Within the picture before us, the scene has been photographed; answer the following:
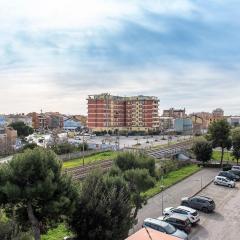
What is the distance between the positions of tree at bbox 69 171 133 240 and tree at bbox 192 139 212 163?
37.8 m

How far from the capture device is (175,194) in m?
38.2

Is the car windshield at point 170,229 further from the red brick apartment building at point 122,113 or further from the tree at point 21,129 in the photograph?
the red brick apartment building at point 122,113

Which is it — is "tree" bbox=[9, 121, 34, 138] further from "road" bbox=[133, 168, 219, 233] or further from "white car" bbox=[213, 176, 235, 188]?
"white car" bbox=[213, 176, 235, 188]

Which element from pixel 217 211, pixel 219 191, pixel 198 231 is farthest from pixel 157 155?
pixel 198 231

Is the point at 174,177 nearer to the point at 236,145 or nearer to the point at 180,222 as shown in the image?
the point at 236,145

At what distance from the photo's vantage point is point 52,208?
19297mm

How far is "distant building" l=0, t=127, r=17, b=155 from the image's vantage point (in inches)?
3252

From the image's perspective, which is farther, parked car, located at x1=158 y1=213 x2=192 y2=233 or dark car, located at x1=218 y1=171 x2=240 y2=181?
dark car, located at x1=218 y1=171 x2=240 y2=181

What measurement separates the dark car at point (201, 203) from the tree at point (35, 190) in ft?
50.8

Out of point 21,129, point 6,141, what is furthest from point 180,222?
point 21,129

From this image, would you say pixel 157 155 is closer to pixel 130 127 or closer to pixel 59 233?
pixel 59 233

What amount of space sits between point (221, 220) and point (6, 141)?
206 ft

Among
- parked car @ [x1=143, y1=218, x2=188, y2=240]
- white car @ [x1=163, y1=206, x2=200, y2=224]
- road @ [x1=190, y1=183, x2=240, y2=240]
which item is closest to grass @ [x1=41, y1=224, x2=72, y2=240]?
parked car @ [x1=143, y1=218, x2=188, y2=240]

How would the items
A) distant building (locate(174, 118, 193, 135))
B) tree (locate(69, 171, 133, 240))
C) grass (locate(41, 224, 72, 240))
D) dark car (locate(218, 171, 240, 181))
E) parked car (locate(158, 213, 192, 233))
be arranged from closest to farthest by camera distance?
tree (locate(69, 171, 133, 240))
grass (locate(41, 224, 72, 240))
parked car (locate(158, 213, 192, 233))
dark car (locate(218, 171, 240, 181))
distant building (locate(174, 118, 193, 135))
